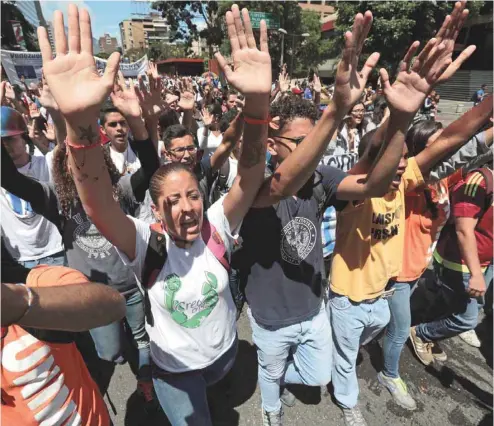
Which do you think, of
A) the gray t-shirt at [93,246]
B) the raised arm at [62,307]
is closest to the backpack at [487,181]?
the gray t-shirt at [93,246]

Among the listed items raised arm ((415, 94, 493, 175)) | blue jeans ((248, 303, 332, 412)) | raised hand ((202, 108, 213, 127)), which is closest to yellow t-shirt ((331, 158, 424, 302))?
raised arm ((415, 94, 493, 175))

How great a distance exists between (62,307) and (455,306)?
281cm

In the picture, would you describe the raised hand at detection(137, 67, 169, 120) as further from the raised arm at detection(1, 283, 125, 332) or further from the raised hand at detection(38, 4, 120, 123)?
the raised arm at detection(1, 283, 125, 332)

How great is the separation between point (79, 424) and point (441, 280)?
8.89 feet

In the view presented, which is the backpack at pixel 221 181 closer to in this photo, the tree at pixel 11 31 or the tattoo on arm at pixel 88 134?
the tattoo on arm at pixel 88 134

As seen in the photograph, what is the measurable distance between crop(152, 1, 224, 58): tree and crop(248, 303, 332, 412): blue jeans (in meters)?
34.5

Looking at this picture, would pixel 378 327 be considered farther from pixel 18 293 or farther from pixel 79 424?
pixel 18 293

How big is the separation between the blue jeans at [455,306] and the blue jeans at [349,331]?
77 centimetres

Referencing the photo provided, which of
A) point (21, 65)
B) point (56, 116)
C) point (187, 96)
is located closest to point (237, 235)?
point (56, 116)

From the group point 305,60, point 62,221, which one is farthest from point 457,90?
point 62,221

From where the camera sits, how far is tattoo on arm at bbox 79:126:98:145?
1.27 meters

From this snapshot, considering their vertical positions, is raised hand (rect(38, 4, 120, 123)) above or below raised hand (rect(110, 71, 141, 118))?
above

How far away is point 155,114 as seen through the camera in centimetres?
228

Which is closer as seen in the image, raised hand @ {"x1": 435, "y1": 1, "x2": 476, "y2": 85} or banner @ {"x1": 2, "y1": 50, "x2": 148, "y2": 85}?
raised hand @ {"x1": 435, "y1": 1, "x2": 476, "y2": 85}
